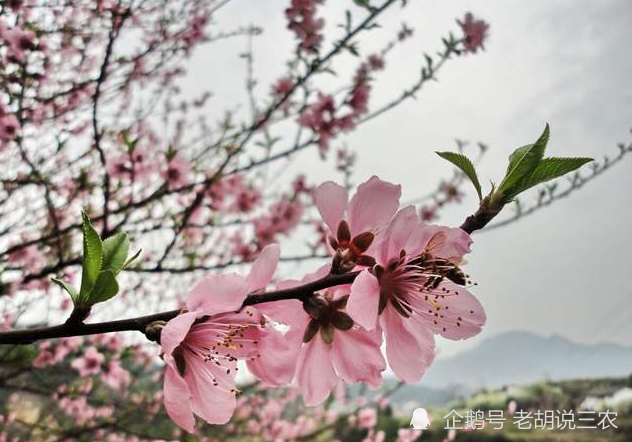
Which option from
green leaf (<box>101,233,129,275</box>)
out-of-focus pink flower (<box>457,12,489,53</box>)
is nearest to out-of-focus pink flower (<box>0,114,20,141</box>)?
green leaf (<box>101,233,129,275</box>)

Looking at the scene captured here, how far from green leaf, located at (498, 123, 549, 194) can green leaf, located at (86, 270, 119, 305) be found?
436 mm

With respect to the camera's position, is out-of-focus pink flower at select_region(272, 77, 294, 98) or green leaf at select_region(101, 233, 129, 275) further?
out-of-focus pink flower at select_region(272, 77, 294, 98)

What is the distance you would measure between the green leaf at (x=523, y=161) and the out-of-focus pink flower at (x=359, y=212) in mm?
129

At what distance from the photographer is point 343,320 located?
2.03 ft

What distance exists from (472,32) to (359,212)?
2003mm

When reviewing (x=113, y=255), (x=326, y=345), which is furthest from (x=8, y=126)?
(x=326, y=345)

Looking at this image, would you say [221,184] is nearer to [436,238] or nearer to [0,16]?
[0,16]

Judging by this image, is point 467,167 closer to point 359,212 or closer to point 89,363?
point 359,212

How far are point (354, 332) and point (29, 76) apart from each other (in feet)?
6.84

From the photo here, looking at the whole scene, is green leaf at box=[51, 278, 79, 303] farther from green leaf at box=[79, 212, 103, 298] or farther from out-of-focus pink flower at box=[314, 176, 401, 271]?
out-of-focus pink flower at box=[314, 176, 401, 271]

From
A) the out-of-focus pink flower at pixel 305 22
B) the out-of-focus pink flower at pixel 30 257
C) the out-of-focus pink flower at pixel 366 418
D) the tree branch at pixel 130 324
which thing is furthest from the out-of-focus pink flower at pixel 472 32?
the out-of-focus pink flower at pixel 366 418

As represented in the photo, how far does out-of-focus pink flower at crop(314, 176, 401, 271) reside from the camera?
621 millimetres

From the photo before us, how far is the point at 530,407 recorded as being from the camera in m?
8.81

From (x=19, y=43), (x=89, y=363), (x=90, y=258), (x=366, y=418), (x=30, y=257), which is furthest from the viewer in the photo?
(x=366, y=418)
